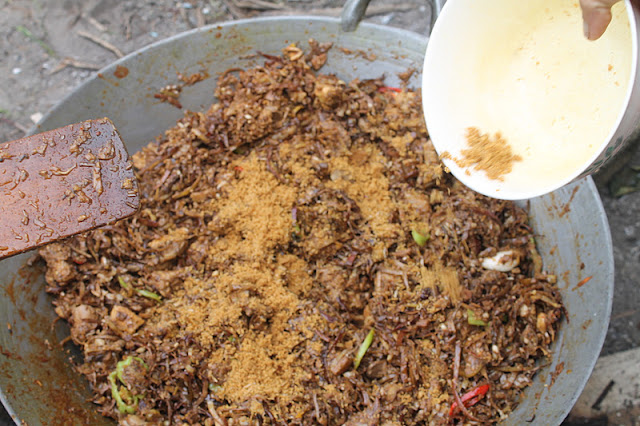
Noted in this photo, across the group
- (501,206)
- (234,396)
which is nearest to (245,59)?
(501,206)

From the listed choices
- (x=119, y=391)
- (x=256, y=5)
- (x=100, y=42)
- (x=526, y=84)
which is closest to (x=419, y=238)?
(x=526, y=84)

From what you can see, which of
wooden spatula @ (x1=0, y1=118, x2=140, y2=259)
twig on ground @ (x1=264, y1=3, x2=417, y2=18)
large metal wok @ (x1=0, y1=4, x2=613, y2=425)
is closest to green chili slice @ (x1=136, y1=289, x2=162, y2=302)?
large metal wok @ (x1=0, y1=4, x2=613, y2=425)

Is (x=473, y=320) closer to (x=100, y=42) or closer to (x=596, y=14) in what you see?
(x=596, y=14)

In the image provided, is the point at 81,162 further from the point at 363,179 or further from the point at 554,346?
the point at 554,346

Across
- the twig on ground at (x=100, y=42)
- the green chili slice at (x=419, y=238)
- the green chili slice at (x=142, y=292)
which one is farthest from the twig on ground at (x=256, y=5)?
the green chili slice at (x=142, y=292)

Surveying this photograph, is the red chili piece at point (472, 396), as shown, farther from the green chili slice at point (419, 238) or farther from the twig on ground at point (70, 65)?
the twig on ground at point (70, 65)

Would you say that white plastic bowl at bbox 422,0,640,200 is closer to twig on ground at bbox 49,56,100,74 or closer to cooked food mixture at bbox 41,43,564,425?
cooked food mixture at bbox 41,43,564,425

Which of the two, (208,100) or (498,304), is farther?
(208,100)
